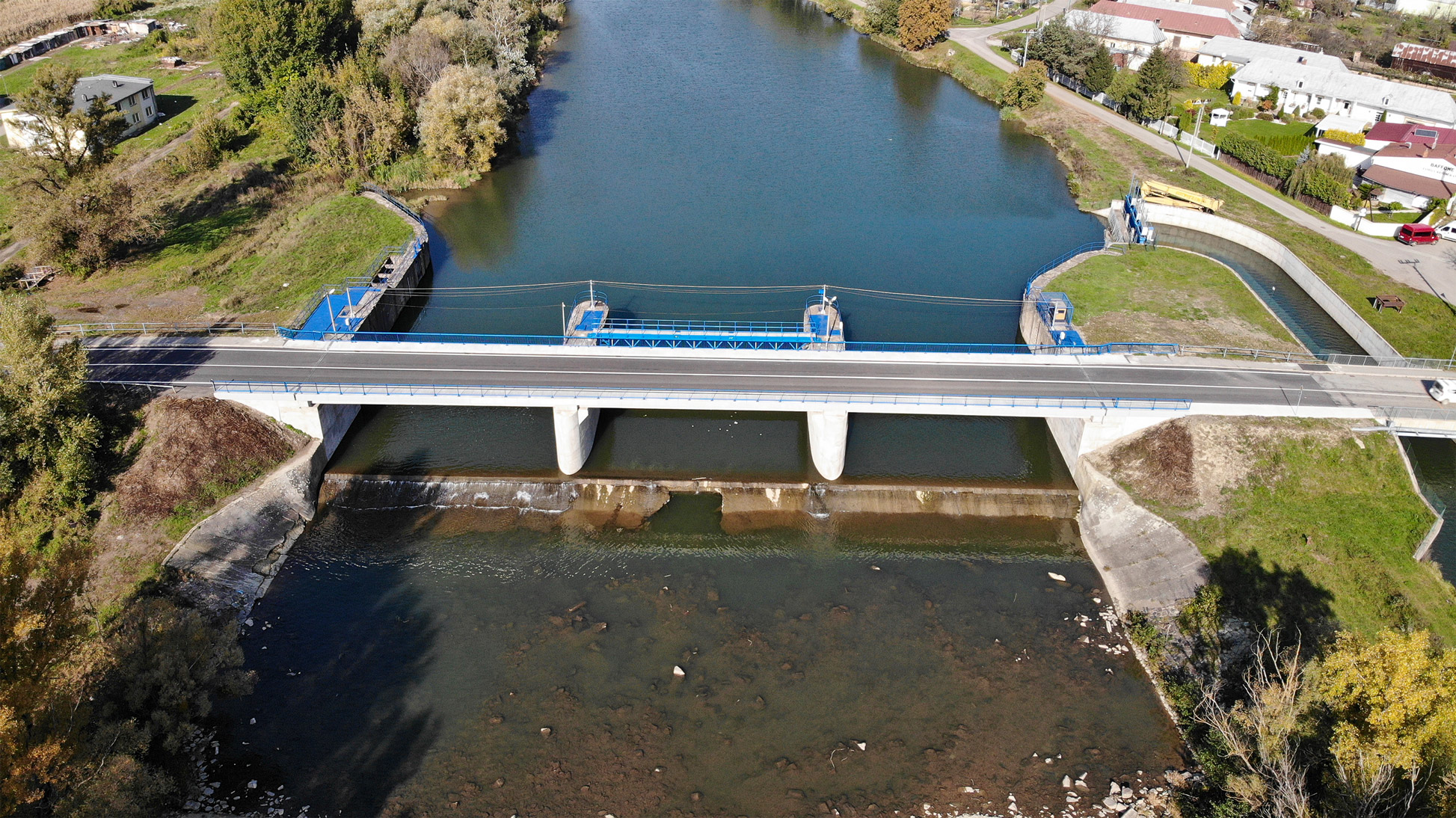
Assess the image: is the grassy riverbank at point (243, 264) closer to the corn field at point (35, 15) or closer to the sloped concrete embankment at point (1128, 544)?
the sloped concrete embankment at point (1128, 544)

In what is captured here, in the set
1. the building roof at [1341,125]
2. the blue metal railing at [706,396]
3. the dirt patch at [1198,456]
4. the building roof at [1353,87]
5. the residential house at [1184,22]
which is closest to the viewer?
the dirt patch at [1198,456]

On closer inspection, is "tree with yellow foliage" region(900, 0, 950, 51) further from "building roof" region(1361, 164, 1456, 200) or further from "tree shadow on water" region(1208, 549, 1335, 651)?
"tree shadow on water" region(1208, 549, 1335, 651)

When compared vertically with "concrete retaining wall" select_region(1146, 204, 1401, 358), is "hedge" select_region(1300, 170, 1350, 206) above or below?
above

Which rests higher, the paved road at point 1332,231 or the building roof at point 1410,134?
the building roof at point 1410,134

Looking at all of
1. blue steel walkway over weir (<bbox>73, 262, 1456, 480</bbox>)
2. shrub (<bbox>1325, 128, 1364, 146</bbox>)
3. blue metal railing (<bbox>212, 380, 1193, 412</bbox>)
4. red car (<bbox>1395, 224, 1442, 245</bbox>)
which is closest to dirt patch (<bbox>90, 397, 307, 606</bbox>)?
blue steel walkway over weir (<bbox>73, 262, 1456, 480</bbox>)

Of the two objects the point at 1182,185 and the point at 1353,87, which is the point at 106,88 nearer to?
the point at 1182,185

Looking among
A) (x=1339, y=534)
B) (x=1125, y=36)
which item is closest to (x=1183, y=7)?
(x=1125, y=36)

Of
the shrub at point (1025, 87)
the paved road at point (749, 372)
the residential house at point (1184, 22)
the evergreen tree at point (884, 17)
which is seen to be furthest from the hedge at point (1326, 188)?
the evergreen tree at point (884, 17)
